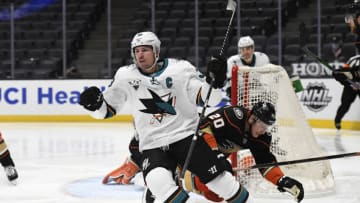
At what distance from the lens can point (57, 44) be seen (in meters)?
12.0

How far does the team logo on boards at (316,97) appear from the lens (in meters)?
8.59

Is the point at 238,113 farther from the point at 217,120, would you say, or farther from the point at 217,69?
the point at 217,69

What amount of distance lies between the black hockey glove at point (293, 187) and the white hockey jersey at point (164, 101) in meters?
0.49

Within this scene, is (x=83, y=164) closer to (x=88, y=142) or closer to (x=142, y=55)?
(x=88, y=142)

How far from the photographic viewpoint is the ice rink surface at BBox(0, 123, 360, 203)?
161 inches

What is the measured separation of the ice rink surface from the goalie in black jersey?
0.43 meters

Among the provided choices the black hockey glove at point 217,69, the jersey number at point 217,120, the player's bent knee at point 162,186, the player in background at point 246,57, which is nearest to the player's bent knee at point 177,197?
the player's bent knee at point 162,186

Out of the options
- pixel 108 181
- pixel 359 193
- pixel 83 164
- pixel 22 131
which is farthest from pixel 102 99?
pixel 22 131

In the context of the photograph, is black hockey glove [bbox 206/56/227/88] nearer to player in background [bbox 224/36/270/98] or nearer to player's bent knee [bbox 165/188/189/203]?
player's bent knee [bbox 165/188/189/203]

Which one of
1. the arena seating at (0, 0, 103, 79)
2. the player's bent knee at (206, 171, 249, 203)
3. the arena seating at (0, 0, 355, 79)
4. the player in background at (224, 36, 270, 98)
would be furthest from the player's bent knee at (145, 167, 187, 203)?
the arena seating at (0, 0, 103, 79)

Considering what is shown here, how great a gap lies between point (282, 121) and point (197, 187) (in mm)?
1028

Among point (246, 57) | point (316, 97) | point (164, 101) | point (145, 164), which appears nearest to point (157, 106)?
point (164, 101)

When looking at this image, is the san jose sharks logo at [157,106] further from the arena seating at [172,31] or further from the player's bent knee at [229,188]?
the arena seating at [172,31]

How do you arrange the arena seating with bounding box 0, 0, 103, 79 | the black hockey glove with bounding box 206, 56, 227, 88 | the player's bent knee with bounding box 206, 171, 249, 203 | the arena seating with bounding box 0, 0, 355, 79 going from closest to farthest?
1. the black hockey glove with bounding box 206, 56, 227, 88
2. the player's bent knee with bounding box 206, 171, 249, 203
3. the arena seating with bounding box 0, 0, 355, 79
4. the arena seating with bounding box 0, 0, 103, 79
